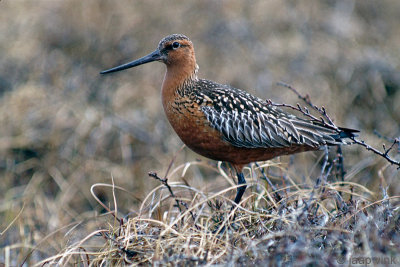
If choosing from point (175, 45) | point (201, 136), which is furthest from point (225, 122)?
point (175, 45)

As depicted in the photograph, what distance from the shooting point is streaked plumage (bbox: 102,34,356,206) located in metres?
4.51

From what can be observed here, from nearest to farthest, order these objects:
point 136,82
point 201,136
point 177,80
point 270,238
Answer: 1. point 270,238
2. point 201,136
3. point 177,80
4. point 136,82

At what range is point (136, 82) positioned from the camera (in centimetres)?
805

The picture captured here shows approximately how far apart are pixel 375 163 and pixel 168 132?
2.83 m

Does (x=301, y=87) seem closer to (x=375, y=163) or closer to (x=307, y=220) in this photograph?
(x=375, y=163)

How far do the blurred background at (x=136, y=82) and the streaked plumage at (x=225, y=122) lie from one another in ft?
3.07

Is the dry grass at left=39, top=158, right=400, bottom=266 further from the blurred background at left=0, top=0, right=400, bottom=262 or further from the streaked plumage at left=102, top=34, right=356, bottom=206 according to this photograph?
the blurred background at left=0, top=0, right=400, bottom=262

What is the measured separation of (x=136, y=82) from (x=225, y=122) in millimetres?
3779

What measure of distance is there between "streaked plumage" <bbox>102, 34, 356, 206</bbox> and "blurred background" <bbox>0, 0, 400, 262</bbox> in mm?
935

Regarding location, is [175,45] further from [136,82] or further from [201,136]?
[136,82]

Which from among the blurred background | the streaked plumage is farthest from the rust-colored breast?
the blurred background

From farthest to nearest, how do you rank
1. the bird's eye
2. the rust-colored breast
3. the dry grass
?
the bird's eye → the rust-colored breast → the dry grass

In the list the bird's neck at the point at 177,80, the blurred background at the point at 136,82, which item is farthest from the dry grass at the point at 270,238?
the blurred background at the point at 136,82

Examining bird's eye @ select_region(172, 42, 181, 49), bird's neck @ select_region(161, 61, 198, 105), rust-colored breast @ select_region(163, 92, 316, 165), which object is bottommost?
rust-colored breast @ select_region(163, 92, 316, 165)
